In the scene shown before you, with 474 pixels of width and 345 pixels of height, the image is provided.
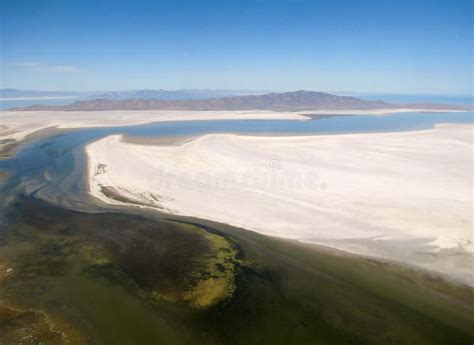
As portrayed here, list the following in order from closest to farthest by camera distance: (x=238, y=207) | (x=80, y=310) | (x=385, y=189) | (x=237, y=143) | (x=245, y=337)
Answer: (x=245, y=337)
(x=80, y=310)
(x=238, y=207)
(x=385, y=189)
(x=237, y=143)

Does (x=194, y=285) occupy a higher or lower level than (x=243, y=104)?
lower

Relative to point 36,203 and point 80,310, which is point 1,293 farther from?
point 36,203

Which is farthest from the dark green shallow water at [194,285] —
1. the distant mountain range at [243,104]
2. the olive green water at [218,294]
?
the distant mountain range at [243,104]

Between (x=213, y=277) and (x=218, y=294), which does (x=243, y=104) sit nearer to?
(x=213, y=277)

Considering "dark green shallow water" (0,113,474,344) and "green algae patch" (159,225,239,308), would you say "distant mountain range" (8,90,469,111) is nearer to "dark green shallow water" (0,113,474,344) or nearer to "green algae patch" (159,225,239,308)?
"dark green shallow water" (0,113,474,344)

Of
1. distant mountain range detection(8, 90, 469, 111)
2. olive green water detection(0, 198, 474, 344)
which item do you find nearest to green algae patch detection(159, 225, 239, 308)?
olive green water detection(0, 198, 474, 344)

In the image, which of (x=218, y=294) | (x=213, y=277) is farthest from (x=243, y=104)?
(x=218, y=294)

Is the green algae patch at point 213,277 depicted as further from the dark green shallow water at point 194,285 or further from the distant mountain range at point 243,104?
the distant mountain range at point 243,104

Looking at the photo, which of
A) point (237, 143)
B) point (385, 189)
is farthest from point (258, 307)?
point (237, 143)
